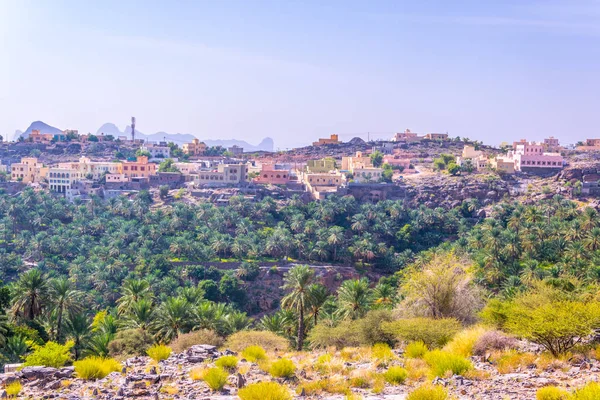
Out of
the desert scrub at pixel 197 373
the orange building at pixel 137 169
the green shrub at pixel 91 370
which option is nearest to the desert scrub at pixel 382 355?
the desert scrub at pixel 197 373

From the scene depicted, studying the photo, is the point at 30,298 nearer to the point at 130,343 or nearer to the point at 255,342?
the point at 130,343

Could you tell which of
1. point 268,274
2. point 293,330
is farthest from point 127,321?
point 268,274

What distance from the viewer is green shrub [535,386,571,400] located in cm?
1280

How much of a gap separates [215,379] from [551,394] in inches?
302

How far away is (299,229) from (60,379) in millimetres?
53413

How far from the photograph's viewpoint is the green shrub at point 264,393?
13.4 meters

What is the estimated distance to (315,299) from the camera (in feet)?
115

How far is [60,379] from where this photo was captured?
16.2m

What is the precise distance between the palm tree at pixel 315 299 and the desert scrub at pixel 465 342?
14980 mm

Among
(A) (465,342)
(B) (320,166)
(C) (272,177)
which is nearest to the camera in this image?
(A) (465,342)

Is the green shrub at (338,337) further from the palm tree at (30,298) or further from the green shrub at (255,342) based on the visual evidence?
the palm tree at (30,298)

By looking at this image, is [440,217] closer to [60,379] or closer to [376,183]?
[376,183]

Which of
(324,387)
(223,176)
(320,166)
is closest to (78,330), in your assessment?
(324,387)

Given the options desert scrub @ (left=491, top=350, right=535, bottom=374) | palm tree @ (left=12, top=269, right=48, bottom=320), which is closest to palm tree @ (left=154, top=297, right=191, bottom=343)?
palm tree @ (left=12, top=269, right=48, bottom=320)
